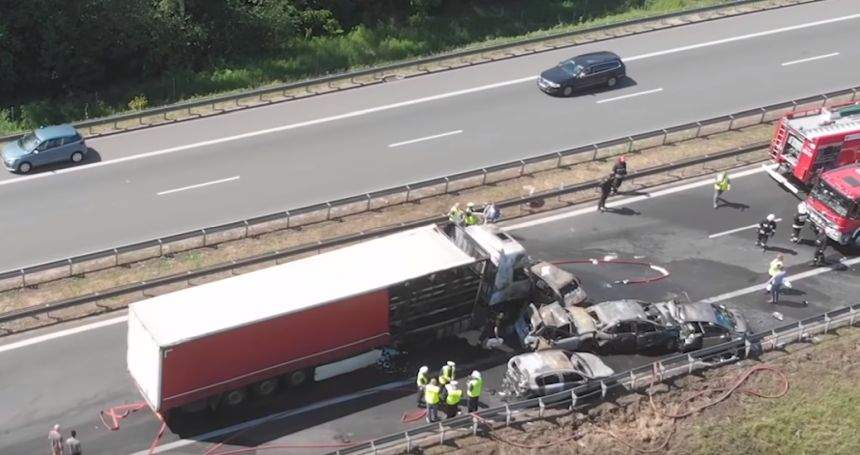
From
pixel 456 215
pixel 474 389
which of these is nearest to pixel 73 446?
pixel 474 389

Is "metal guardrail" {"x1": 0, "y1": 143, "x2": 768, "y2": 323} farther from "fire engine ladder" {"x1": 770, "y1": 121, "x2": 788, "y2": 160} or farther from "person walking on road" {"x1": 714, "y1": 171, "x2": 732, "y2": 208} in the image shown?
"person walking on road" {"x1": 714, "y1": 171, "x2": 732, "y2": 208}

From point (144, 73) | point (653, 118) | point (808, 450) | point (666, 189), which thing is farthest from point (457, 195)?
point (144, 73)

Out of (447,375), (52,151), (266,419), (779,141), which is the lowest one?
(266,419)

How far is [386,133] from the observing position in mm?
40125

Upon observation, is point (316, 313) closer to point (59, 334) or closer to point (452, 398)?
point (452, 398)

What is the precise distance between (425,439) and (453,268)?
15.3 feet

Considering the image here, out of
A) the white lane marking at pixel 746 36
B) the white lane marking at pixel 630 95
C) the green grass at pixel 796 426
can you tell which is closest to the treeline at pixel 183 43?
the white lane marking at pixel 746 36

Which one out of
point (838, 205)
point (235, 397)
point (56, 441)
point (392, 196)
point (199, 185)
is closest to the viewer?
point (56, 441)

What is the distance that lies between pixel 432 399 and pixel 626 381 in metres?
5.76

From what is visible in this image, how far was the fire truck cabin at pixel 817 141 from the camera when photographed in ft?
117

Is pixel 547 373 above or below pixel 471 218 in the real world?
below

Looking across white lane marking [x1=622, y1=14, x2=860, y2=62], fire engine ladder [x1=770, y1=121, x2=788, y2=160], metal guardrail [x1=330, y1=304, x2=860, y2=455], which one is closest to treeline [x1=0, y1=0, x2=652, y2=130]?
white lane marking [x1=622, y1=14, x2=860, y2=62]

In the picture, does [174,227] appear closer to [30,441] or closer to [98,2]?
[30,441]

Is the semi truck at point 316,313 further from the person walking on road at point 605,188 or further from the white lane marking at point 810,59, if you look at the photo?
the white lane marking at point 810,59
